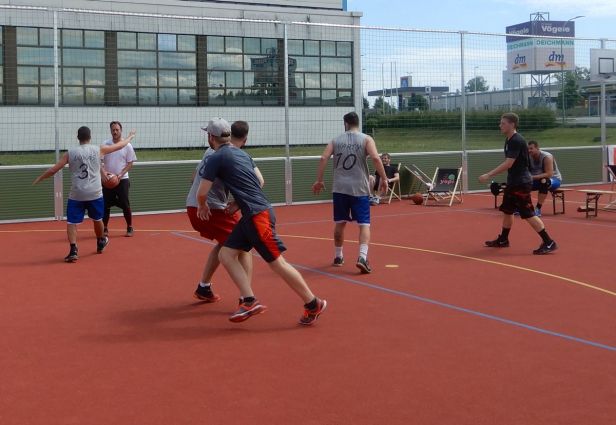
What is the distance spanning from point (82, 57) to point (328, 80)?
29.1 ft

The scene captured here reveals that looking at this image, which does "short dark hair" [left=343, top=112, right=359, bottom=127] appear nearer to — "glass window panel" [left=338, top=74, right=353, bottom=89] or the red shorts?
the red shorts

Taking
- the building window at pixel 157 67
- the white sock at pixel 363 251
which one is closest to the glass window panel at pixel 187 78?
the building window at pixel 157 67

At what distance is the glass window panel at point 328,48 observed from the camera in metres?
24.1

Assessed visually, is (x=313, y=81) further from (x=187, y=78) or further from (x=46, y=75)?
(x=46, y=75)

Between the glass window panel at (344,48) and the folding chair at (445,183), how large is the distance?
3778 mm

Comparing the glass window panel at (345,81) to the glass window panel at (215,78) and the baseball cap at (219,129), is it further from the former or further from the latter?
the baseball cap at (219,129)

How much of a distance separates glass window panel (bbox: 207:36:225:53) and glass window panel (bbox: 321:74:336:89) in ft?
10.9

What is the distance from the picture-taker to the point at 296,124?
19.0 m

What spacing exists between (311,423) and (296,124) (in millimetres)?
14578

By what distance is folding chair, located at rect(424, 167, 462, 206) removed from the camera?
1884 centimetres

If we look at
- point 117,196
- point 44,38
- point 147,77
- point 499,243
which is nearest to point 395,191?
point 117,196

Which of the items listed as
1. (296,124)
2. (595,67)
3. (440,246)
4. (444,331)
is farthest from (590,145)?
(444,331)

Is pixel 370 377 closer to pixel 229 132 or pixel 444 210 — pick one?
pixel 229 132

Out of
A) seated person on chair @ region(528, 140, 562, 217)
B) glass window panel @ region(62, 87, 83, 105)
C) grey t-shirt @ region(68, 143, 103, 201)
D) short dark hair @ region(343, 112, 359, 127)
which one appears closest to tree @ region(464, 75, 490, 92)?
seated person on chair @ region(528, 140, 562, 217)
